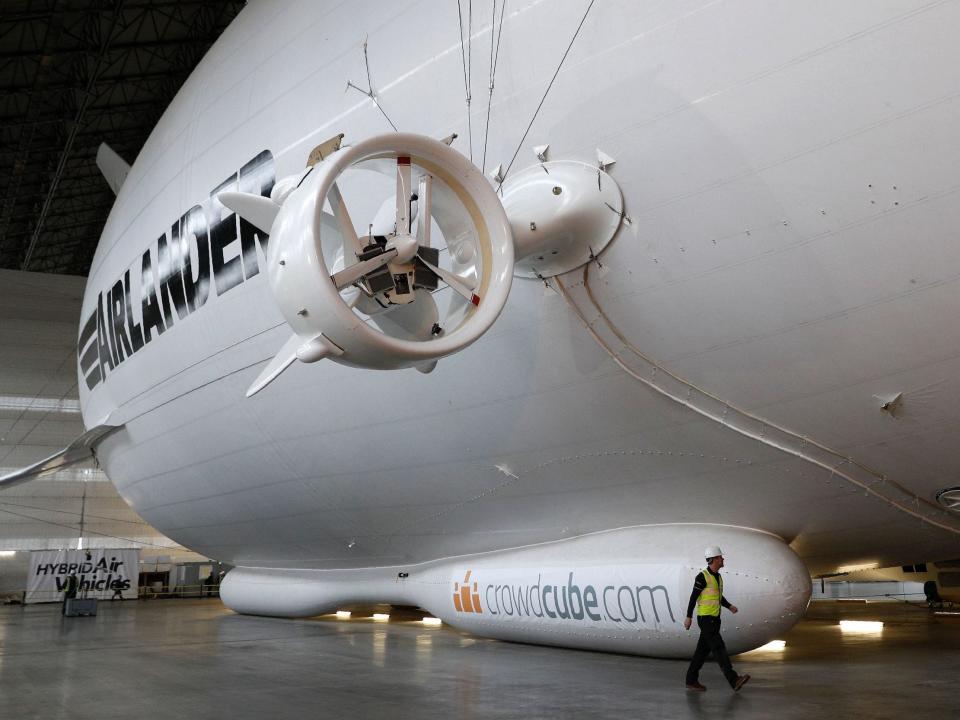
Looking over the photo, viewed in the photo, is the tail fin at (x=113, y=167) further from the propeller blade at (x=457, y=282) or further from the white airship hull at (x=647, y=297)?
the propeller blade at (x=457, y=282)

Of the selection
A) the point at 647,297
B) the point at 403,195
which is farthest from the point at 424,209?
the point at 647,297

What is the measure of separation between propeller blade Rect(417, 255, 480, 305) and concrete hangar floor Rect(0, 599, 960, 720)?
2513mm

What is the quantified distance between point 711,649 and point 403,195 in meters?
A: 3.68

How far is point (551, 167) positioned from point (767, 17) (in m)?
1.53

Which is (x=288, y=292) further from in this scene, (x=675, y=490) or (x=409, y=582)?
(x=409, y=582)

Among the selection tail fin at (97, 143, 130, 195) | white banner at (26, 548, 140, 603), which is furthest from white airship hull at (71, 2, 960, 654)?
white banner at (26, 548, 140, 603)

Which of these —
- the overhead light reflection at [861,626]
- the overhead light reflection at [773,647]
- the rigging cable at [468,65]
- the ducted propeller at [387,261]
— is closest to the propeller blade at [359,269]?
the ducted propeller at [387,261]

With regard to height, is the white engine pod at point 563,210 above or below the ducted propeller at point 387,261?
above

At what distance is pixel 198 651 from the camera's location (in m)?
9.12

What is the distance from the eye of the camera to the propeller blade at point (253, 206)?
5.16 meters

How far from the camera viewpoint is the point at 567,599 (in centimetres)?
713

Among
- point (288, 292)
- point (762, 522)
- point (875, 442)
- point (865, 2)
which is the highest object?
point (865, 2)

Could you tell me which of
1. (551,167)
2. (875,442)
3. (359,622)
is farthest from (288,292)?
(359,622)

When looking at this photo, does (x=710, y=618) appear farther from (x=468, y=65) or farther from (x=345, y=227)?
(x=468, y=65)
